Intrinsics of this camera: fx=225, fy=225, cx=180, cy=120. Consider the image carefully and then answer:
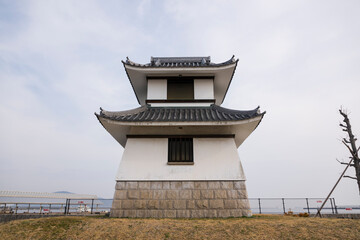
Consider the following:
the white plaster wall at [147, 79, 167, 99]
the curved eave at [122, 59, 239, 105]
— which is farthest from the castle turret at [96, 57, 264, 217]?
the curved eave at [122, 59, 239, 105]

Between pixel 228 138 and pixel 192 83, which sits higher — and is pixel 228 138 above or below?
below

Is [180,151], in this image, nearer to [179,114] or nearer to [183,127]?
[183,127]

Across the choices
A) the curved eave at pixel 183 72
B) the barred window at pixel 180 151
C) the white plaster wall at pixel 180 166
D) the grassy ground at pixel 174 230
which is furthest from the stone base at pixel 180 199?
the curved eave at pixel 183 72

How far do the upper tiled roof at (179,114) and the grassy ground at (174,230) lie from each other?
5209mm

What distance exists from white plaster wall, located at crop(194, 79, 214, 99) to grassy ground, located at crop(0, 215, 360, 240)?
27.6 feet

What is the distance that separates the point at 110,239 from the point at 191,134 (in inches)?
272

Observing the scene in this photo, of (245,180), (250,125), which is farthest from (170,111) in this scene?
(245,180)

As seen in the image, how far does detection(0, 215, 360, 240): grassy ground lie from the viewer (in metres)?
7.85

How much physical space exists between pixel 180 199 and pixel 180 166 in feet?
5.61

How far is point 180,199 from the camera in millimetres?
11547

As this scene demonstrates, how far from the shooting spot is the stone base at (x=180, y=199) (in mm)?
11328

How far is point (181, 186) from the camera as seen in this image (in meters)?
11.8

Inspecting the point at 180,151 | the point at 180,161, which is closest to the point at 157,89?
the point at 180,151

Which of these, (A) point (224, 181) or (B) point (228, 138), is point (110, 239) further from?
(B) point (228, 138)
